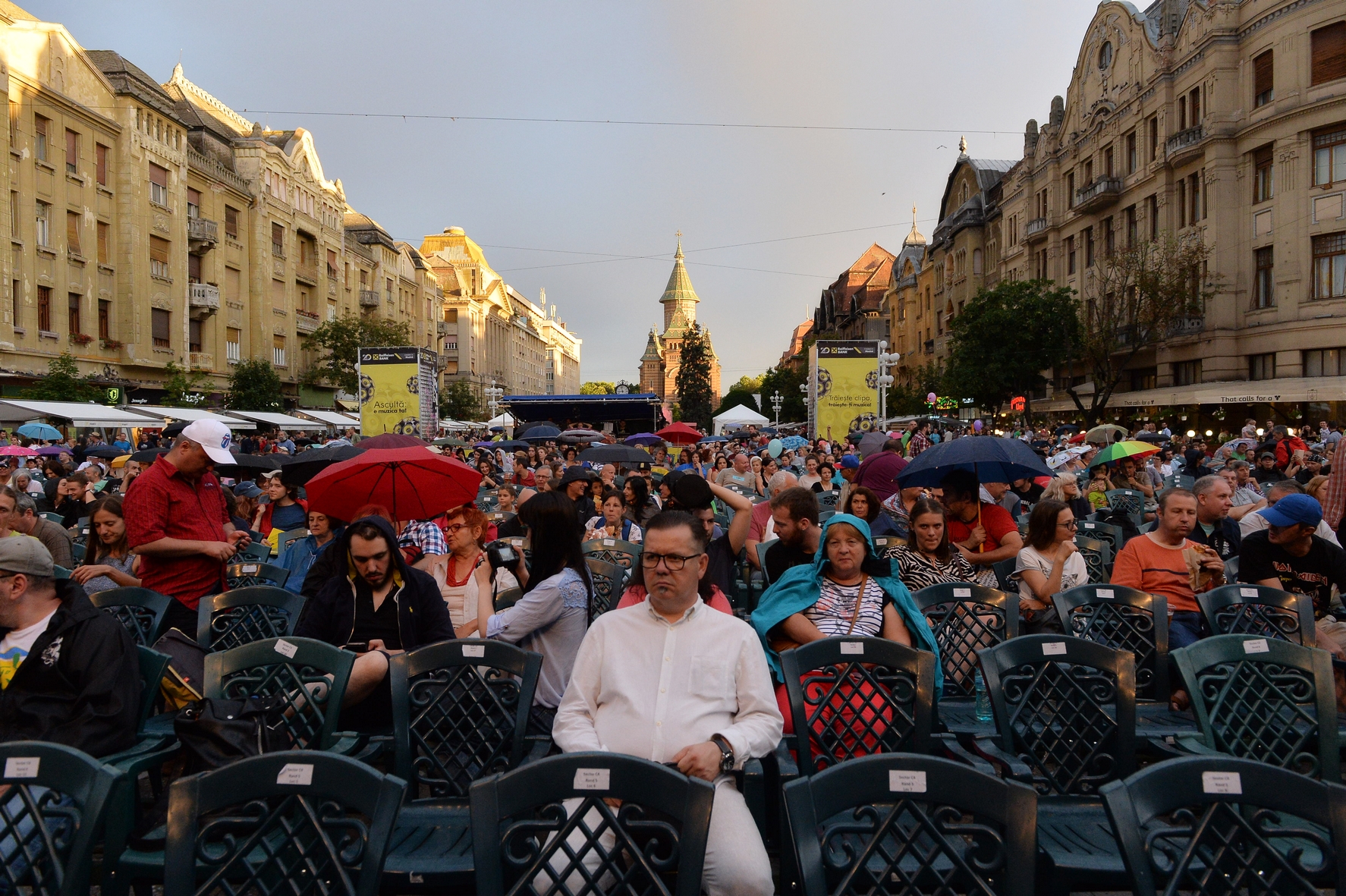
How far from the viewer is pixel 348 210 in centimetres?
6662

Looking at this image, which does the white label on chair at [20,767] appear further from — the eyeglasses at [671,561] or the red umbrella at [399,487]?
the red umbrella at [399,487]

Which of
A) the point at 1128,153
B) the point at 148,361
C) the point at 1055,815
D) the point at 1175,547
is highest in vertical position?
the point at 1128,153

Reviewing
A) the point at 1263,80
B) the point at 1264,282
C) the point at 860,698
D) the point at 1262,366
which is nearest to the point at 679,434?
the point at 860,698

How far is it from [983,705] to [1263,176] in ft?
122

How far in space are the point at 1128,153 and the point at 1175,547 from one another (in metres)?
42.9

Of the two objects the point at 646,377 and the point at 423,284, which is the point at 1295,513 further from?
the point at 646,377

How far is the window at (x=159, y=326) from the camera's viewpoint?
124ft

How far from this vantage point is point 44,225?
3127 centimetres

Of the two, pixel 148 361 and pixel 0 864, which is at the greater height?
pixel 148 361

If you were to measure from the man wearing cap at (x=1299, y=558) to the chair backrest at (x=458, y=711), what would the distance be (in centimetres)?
473

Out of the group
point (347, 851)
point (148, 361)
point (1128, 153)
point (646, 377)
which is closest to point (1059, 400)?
point (1128, 153)

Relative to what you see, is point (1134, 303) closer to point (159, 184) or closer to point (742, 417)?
point (742, 417)

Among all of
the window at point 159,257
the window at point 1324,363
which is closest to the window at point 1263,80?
the window at point 1324,363

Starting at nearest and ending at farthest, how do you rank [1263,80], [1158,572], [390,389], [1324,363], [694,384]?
[1158,572]
[390,389]
[1324,363]
[1263,80]
[694,384]
